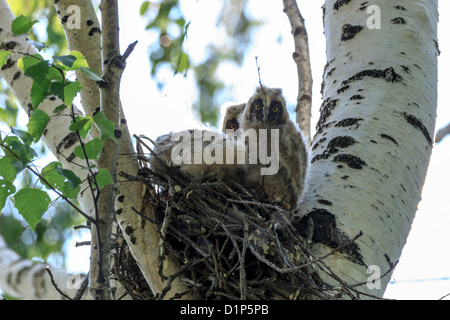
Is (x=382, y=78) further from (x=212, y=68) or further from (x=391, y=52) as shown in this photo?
(x=212, y=68)

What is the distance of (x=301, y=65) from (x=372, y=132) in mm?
2107

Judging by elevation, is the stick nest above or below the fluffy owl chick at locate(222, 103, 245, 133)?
below

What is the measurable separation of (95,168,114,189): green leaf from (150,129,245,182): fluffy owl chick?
84cm

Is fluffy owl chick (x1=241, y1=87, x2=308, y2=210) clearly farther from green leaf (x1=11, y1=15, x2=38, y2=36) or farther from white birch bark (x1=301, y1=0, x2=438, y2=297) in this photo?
green leaf (x1=11, y1=15, x2=38, y2=36)

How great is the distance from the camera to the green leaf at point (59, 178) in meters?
2.16

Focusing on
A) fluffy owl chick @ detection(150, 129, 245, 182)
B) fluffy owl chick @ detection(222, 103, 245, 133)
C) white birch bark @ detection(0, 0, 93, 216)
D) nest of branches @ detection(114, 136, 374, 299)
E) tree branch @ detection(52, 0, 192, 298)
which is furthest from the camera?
fluffy owl chick @ detection(222, 103, 245, 133)

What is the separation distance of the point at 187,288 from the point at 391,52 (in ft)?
6.15

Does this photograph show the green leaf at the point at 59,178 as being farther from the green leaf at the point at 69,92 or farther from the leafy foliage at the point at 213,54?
the leafy foliage at the point at 213,54

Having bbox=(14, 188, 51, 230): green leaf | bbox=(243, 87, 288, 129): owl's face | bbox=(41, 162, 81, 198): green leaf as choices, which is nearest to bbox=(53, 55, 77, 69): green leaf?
bbox=(41, 162, 81, 198): green leaf

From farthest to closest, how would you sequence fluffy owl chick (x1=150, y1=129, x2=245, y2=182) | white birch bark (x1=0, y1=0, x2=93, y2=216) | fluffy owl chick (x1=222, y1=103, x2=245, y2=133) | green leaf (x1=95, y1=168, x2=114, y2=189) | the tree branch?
fluffy owl chick (x1=222, y1=103, x2=245, y2=133), white birch bark (x1=0, y1=0, x2=93, y2=216), fluffy owl chick (x1=150, y1=129, x2=245, y2=182), the tree branch, green leaf (x1=95, y1=168, x2=114, y2=189)

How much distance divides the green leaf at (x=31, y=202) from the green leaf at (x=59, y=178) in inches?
2.1

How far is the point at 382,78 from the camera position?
3.35m

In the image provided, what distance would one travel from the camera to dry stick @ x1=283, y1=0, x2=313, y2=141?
4.87 m

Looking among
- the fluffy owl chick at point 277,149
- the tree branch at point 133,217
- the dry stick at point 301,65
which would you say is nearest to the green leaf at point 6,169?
the tree branch at point 133,217
